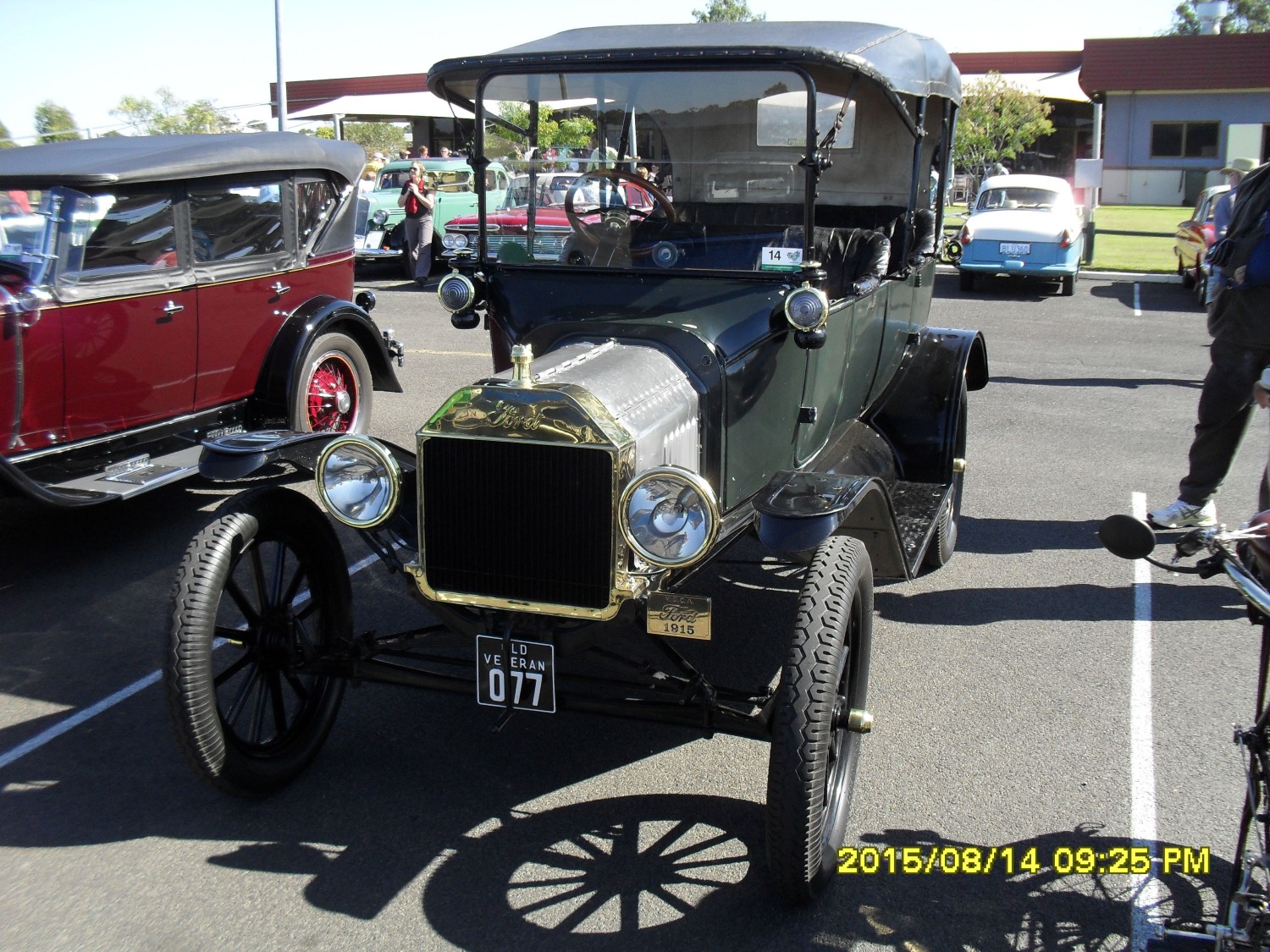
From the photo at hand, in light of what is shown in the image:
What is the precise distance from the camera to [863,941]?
2.65 metres

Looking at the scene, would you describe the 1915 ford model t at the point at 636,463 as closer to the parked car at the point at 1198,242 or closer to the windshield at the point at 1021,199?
the parked car at the point at 1198,242

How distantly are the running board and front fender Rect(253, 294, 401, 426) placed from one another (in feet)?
2.10

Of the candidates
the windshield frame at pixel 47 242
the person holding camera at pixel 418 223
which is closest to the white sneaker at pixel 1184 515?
the windshield frame at pixel 47 242

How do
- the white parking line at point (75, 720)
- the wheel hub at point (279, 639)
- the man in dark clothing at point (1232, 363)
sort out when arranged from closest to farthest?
the wheel hub at point (279, 639) < the white parking line at point (75, 720) < the man in dark clothing at point (1232, 363)

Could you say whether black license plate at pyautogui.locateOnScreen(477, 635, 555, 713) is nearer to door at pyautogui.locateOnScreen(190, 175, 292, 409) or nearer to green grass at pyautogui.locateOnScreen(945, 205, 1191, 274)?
door at pyautogui.locateOnScreen(190, 175, 292, 409)

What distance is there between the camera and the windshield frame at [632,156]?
3445mm

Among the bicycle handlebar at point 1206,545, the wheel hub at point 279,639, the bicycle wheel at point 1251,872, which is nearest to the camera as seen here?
the bicycle handlebar at point 1206,545

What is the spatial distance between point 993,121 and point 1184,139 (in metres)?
8.40

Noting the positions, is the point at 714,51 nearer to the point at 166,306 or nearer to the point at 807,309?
the point at 807,309

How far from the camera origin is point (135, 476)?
523cm

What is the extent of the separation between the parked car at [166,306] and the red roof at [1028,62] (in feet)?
106

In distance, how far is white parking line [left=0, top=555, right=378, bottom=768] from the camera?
3480mm

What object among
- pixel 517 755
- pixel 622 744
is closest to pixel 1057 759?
pixel 622 744

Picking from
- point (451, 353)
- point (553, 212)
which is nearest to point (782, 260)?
point (553, 212)
